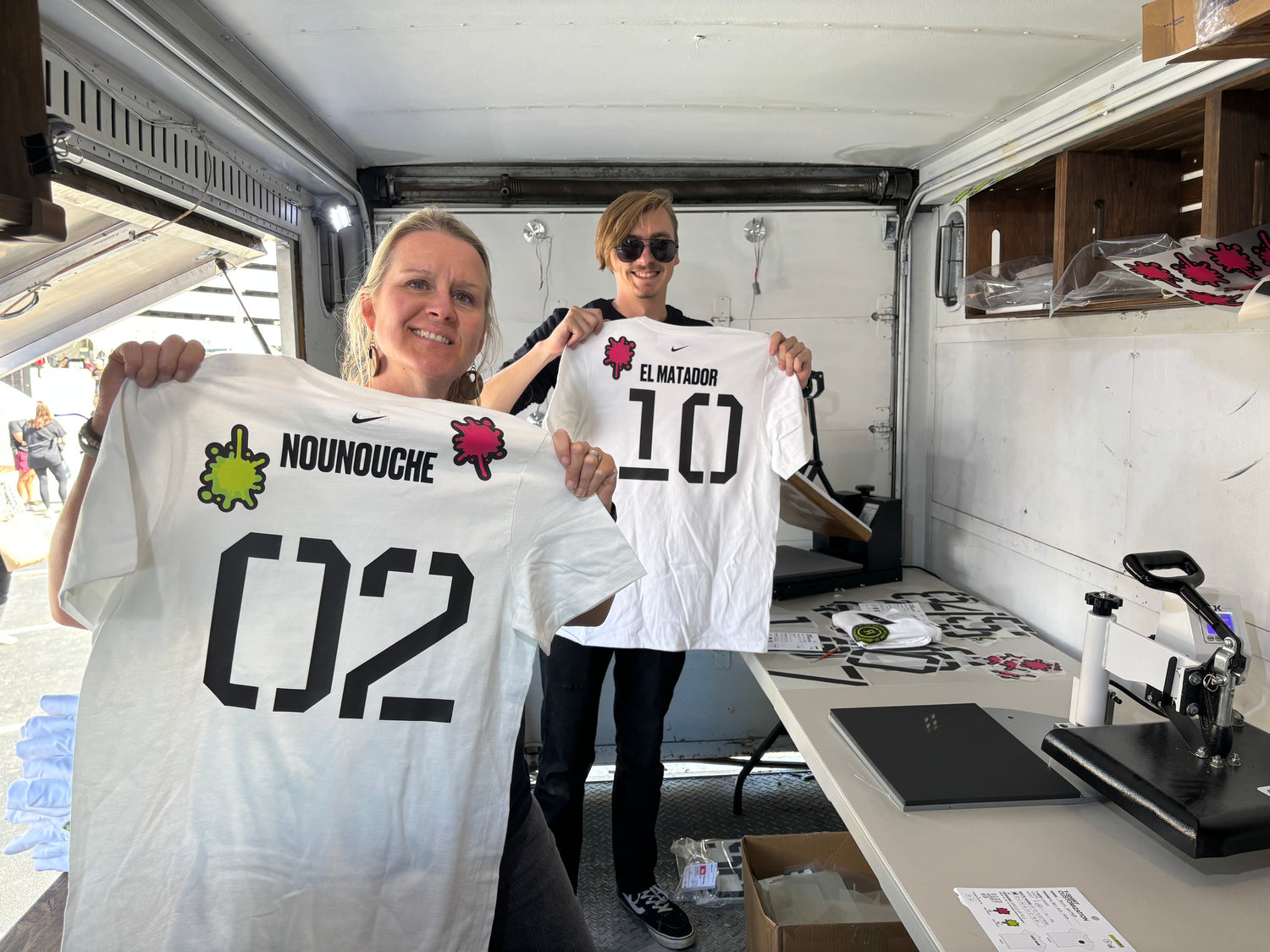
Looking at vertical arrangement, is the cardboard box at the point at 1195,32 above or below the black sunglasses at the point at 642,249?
above

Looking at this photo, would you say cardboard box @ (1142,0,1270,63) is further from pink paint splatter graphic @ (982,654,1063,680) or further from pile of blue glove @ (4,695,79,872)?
pile of blue glove @ (4,695,79,872)

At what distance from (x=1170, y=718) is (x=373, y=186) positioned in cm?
300

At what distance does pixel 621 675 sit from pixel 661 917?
2.36 feet

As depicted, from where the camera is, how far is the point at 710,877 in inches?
101

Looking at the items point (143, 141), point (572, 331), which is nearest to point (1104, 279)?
point (572, 331)

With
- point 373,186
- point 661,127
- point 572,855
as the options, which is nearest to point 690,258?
point 661,127

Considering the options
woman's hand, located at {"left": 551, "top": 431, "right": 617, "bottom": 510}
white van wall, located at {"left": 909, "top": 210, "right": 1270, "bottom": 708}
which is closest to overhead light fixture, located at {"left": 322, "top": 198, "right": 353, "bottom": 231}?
woman's hand, located at {"left": 551, "top": 431, "right": 617, "bottom": 510}

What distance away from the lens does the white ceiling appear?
1697 millimetres

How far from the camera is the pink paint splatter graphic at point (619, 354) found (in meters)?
2.16

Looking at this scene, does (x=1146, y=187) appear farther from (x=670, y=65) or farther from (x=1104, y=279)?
(x=670, y=65)

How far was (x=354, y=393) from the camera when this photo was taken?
4.06ft

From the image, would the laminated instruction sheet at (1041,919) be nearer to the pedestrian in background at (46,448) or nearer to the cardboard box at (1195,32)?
the cardboard box at (1195,32)

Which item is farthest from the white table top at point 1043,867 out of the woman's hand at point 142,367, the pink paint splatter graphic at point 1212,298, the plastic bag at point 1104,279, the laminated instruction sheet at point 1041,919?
the woman's hand at point 142,367

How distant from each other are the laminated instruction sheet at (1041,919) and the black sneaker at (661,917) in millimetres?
1344
